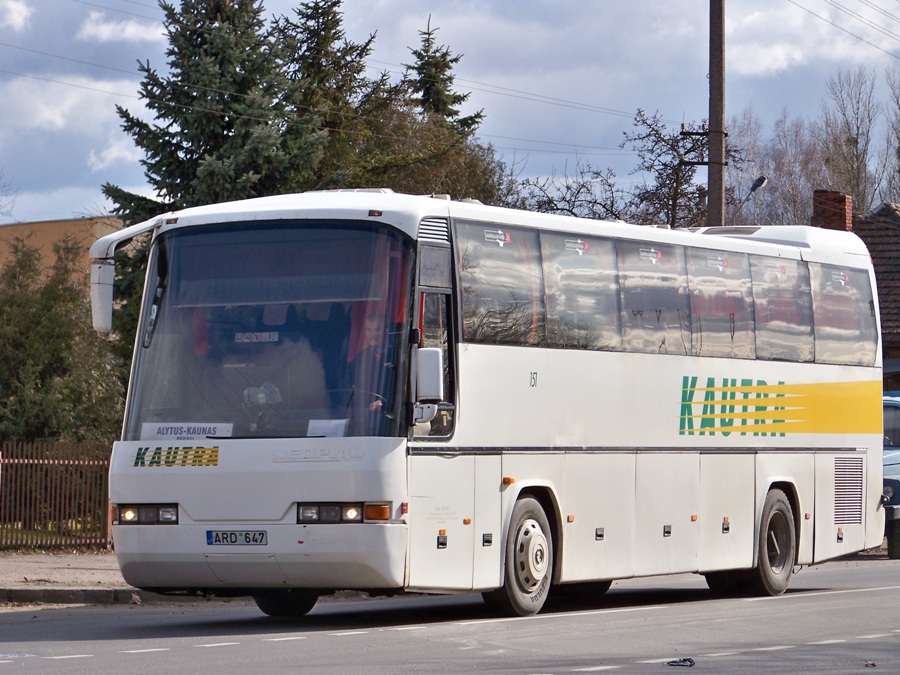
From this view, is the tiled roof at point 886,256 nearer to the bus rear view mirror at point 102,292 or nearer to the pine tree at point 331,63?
the pine tree at point 331,63

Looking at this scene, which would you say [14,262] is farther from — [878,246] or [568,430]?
[878,246]

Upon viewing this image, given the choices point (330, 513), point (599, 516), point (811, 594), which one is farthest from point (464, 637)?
point (811, 594)

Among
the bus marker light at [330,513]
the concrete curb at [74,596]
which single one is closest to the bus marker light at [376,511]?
the bus marker light at [330,513]

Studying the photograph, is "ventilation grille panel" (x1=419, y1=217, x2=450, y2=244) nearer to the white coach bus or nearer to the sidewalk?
the white coach bus

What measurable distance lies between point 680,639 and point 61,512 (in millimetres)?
13092

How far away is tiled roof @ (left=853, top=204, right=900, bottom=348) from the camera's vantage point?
138 ft

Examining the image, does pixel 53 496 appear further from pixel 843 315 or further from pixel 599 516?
pixel 843 315

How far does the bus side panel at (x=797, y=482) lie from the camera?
18312 mm

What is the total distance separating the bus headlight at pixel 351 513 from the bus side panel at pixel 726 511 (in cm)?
560

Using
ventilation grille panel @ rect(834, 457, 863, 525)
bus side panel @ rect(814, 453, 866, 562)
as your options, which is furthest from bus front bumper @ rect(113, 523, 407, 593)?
ventilation grille panel @ rect(834, 457, 863, 525)

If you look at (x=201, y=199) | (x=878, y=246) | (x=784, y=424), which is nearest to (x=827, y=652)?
(x=784, y=424)

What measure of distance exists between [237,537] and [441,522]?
1.67 m

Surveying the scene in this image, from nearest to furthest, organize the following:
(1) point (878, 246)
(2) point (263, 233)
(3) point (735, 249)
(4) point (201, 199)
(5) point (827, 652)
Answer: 1. (5) point (827, 652)
2. (2) point (263, 233)
3. (3) point (735, 249)
4. (4) point (201, 199)
5. (1) point (878, 246)

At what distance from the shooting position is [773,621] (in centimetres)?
1449
